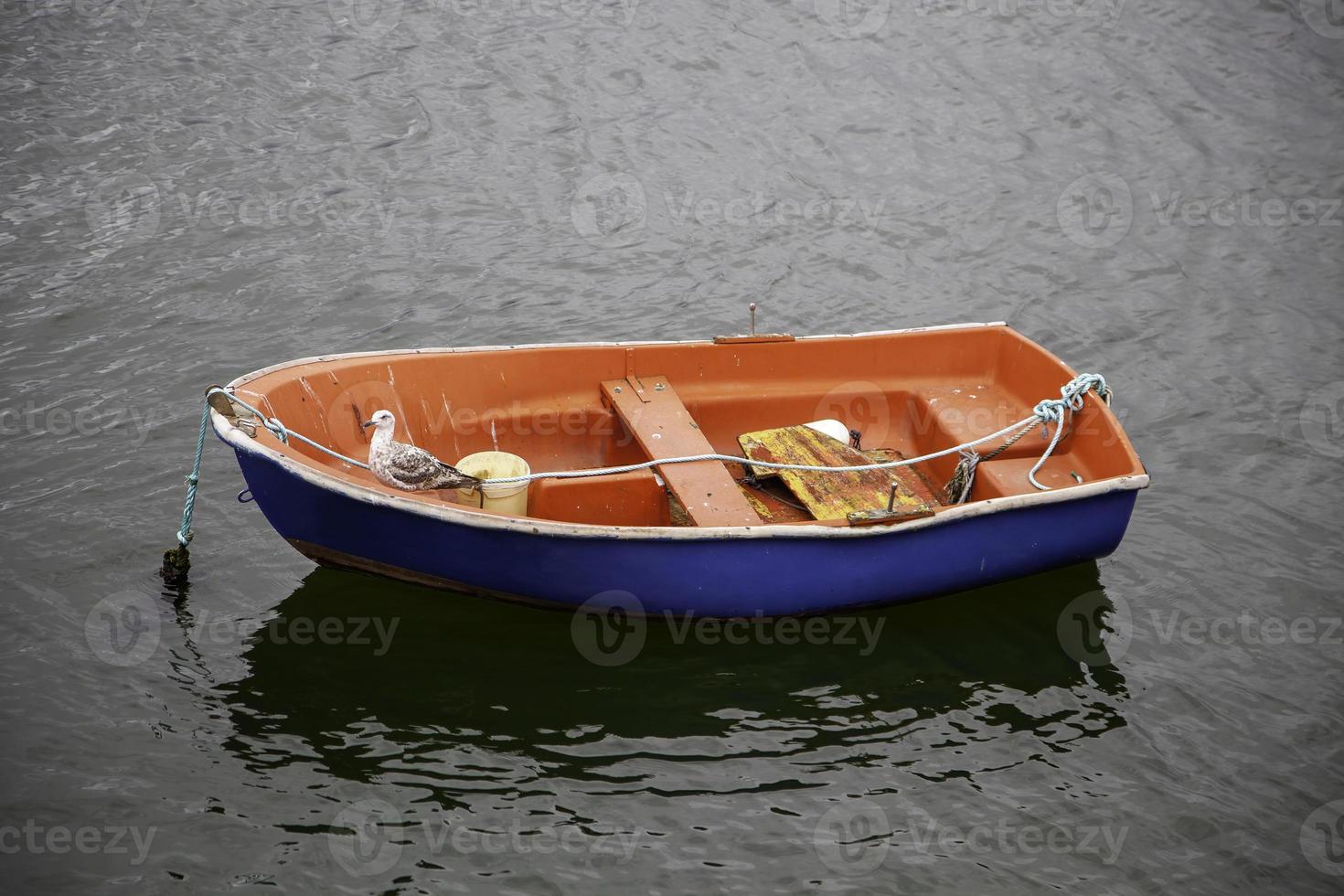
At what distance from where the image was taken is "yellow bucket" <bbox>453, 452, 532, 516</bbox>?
7746 mm

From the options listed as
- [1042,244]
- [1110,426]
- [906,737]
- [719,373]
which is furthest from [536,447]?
[1042,244]

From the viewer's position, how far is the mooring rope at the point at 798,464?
7.40 metres

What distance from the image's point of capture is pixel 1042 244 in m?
12.6

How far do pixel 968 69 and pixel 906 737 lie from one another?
10317 millimetres

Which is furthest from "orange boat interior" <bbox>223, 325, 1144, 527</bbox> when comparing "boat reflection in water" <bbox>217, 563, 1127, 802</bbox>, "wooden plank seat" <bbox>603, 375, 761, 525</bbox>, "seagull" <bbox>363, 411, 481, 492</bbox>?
"boat reflection in water" <bbox>217, 563, 1127, 802</bbox>

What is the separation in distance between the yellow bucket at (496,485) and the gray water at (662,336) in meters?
0.78

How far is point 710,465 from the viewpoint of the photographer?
26.6 feet

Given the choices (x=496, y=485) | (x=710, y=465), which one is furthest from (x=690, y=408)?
(x=496, y=485)

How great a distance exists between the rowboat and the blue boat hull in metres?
0.02

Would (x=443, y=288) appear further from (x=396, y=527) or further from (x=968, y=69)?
(x=968, y=69)

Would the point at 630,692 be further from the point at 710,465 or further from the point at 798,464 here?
the point at 798,464

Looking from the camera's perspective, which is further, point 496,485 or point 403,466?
point 496,485

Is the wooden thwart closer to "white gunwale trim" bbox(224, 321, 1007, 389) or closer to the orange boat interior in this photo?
the orange boat interior

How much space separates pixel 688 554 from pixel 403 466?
182cm
